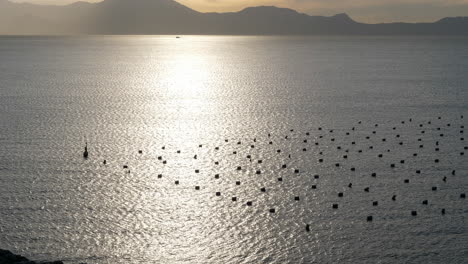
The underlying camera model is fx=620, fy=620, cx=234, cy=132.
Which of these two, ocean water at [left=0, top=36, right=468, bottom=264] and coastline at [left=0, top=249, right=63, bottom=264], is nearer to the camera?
coastline at [left=0, top=249, right=63, bottom=264]

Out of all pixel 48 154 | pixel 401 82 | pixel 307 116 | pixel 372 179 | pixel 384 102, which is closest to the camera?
pixel 372 179

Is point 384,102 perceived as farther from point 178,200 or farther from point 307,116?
point 178,200

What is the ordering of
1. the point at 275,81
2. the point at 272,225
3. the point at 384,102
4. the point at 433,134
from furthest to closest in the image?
the point at 275,81
the point at 384,102
the point at 433,134
the point at 272,225

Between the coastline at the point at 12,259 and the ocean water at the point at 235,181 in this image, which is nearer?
the coastline at the point at 12,259

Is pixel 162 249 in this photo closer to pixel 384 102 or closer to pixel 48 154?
pixel 48 154

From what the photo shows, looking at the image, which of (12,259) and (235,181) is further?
(235,181)

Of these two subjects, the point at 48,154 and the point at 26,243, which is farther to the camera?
the point at 48,154

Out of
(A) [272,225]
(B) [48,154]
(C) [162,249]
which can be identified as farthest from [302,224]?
(B) [48,154]

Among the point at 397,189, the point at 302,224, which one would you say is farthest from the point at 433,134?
the point at 302,224

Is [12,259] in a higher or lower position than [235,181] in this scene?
lower
